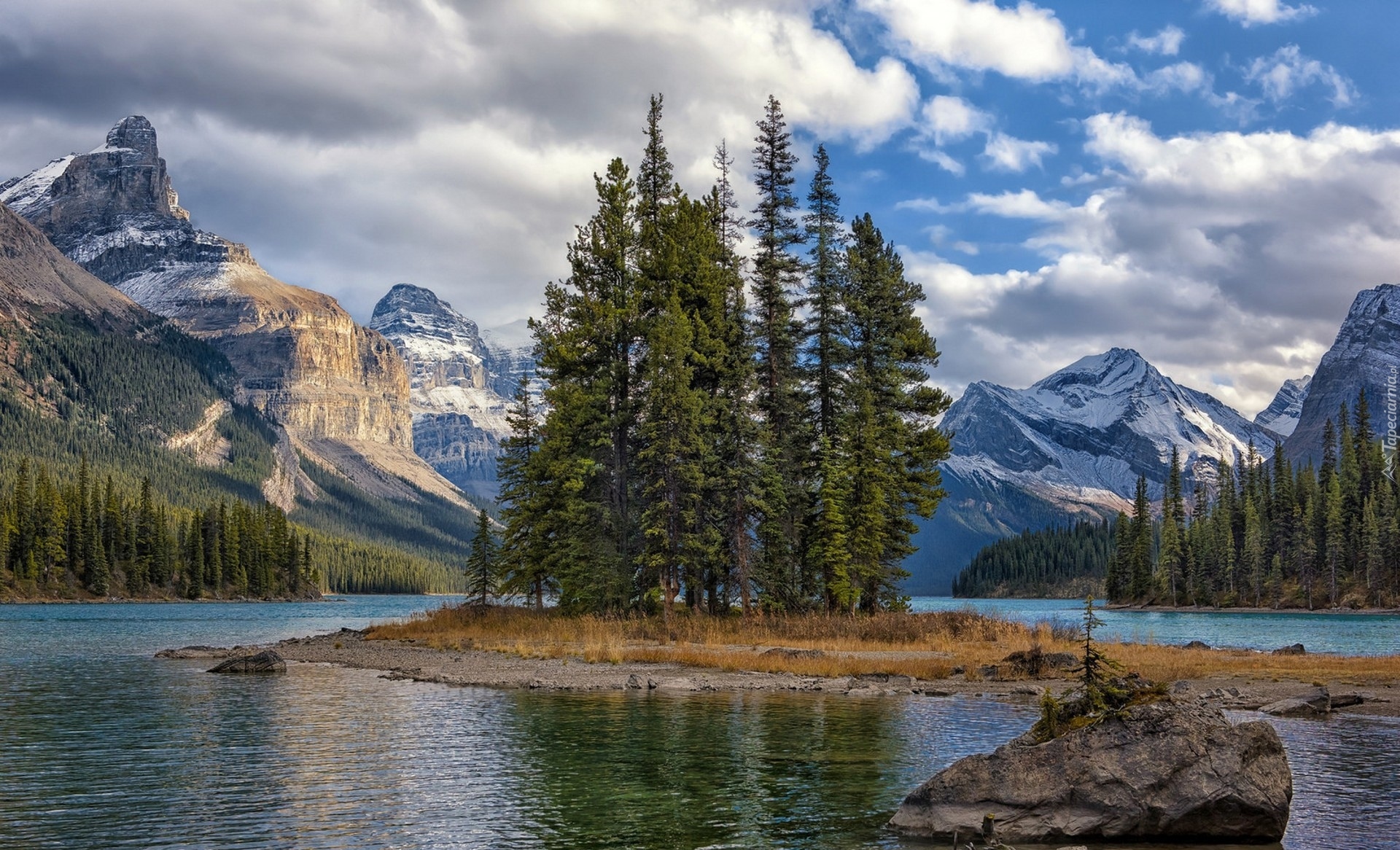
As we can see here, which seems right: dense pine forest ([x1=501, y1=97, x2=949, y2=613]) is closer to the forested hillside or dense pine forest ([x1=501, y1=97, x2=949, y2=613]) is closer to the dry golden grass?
the dry golden grass

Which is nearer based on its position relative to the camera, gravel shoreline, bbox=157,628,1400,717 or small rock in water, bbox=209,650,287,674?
gravel shoreline, bbox=157,628,1400,717

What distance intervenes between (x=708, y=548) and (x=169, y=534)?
153 m

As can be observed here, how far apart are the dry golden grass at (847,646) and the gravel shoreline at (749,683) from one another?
1.17 meters

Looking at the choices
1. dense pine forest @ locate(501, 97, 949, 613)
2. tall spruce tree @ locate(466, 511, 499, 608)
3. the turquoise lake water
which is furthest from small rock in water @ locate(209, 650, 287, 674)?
tall spruce tree @ locate(466, 511, 499, 608)

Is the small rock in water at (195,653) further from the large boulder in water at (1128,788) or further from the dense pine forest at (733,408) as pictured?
the large boulder in water at (1128,788)

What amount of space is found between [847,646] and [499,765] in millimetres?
26583

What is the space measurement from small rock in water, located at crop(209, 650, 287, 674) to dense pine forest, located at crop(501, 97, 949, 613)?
654 inches

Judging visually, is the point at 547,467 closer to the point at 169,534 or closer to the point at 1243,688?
the point at 1243,688

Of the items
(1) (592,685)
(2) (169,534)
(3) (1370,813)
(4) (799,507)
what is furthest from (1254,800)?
(2) (169,534)

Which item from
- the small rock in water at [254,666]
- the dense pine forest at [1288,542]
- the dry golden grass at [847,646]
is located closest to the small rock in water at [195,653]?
the small rock in water at [254,666]

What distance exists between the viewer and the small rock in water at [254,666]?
40125 mm

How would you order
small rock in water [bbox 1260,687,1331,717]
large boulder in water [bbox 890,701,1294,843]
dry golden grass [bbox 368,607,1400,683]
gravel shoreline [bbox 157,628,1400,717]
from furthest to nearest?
dry golden grass [bbox 368,607,1400,683] → gravel shoreline [bbox 157,628,1400,717] → small rock in water [bbox 1260,687,1331,717] → large boulder in water [bbox 890,701,1294,843]

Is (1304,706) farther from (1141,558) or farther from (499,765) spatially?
(1141,558)

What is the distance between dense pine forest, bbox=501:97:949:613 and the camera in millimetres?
51250
